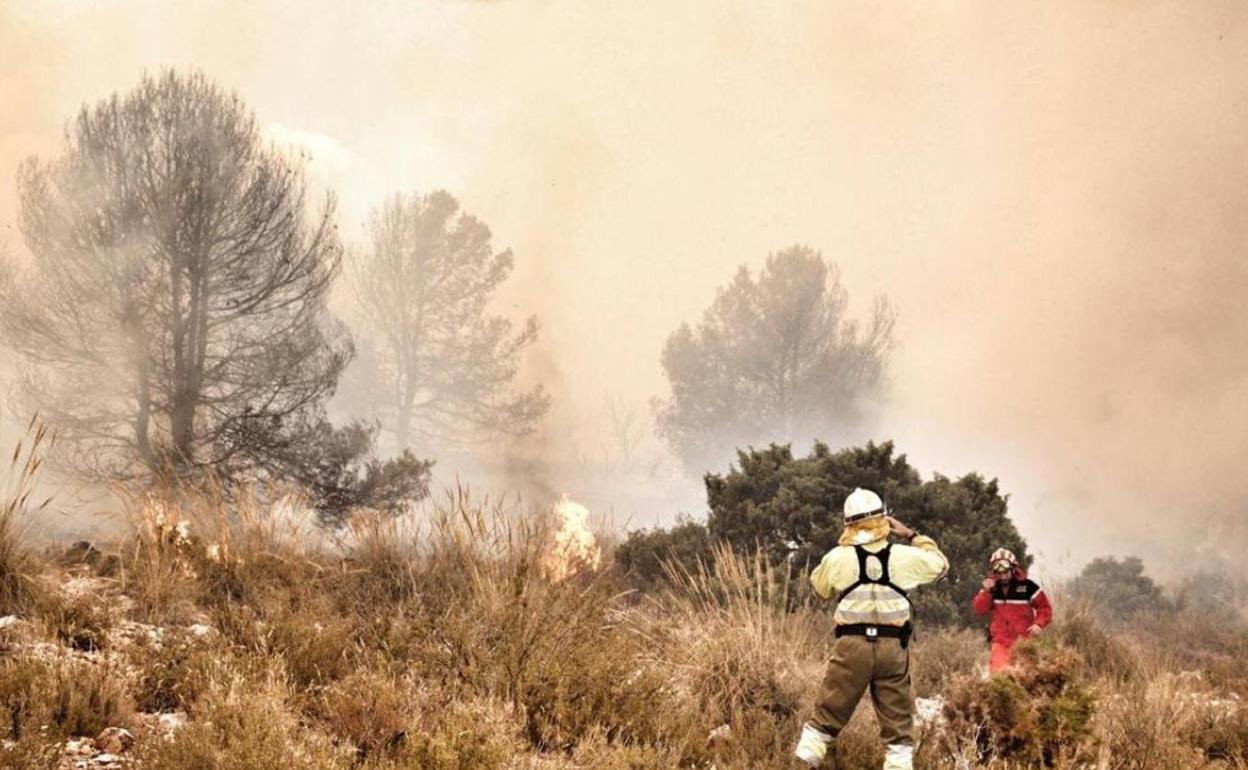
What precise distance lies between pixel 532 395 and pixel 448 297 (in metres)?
4.08

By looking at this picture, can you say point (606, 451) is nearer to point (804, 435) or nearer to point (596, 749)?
point (804, 435)

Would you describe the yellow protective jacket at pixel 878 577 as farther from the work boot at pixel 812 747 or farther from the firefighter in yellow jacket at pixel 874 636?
the work boot at pixel 812 747

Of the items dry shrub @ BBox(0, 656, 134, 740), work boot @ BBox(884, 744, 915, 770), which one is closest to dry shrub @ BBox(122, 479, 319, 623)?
dry shrub @ BBox(0, 656, 134, 740)

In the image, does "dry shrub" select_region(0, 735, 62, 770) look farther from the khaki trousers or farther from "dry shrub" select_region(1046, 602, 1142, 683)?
"dry shrub" select_region(1046, 602, 1142, 683)

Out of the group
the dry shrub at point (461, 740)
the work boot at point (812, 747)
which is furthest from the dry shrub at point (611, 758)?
the work boot at point (812, 747)

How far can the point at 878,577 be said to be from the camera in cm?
497

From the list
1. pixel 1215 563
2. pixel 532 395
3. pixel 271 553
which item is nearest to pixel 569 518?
pixel 271 553

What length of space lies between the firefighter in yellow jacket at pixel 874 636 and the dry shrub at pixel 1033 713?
0.88m

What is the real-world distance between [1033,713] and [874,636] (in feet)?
5.04

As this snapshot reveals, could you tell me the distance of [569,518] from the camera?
830cm

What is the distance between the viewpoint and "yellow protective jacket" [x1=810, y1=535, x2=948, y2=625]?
16.1ft

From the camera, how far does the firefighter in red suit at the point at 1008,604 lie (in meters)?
7.66

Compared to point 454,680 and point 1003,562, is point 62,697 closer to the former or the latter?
point 454,680

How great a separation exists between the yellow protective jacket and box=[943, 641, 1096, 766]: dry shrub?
126cm
